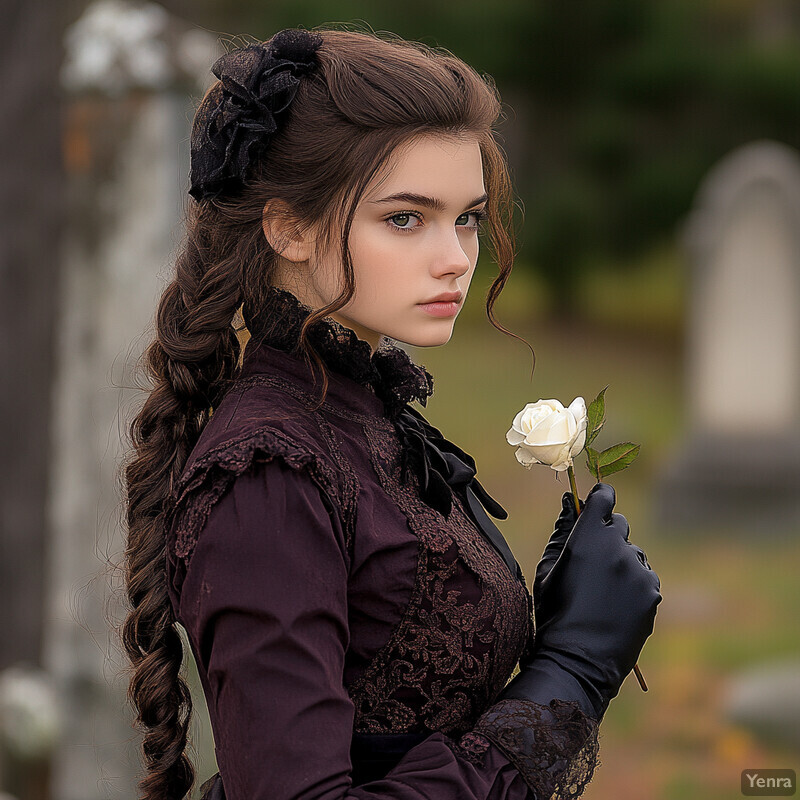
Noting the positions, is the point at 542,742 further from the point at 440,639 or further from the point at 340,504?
the point at 340,504

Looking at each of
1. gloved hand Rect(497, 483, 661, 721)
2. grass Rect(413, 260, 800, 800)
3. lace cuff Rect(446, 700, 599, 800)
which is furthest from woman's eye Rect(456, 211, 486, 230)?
grass Rect(413, 260, 800, 800)

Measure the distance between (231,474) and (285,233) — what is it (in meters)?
0.39

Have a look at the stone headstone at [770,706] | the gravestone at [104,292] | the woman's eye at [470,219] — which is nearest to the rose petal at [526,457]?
the woman's eye at [470,219]

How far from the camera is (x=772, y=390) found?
656 cm

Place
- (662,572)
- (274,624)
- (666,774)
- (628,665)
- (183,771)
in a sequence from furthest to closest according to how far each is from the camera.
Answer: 1. (662,572)
2. (666,774)
3. (183,771)
4. (628,665)
5. (274,624)

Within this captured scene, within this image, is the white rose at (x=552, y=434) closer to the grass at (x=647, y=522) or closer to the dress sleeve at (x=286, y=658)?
the dress sleeve at (x=286, y=658)

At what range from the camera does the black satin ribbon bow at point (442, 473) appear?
1.55 metres

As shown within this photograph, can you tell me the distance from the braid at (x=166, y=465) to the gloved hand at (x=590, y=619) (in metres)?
0.51

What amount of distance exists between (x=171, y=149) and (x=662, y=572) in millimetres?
4044

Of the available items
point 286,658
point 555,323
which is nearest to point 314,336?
point 286,658

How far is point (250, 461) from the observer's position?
132 cm

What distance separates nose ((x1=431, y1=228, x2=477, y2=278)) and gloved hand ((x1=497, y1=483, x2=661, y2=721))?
40 cm

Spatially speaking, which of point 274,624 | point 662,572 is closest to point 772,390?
point 662,572

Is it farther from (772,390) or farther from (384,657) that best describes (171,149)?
(772,390)
